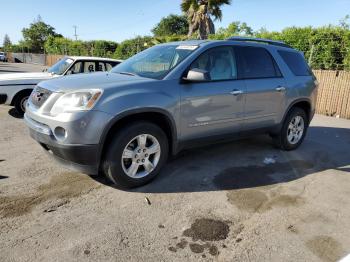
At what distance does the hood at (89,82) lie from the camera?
12.7ft

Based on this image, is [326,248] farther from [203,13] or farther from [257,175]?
[203,13]

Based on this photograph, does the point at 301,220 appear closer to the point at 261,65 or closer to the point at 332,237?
the point at 332,237

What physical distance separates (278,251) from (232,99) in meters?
2.42

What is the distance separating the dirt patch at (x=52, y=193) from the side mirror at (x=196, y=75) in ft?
5.87

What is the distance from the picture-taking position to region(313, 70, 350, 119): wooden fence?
10.8m

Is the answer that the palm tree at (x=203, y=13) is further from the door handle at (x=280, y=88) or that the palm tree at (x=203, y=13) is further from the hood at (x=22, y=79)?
the door handle at (x=280, y=88)

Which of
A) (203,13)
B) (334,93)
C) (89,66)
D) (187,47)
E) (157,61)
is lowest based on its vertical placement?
(334,93)

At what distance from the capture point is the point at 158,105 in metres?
4.12

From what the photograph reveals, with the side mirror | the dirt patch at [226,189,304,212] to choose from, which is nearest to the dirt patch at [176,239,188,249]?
the dirt patch at [226,189,304,212]

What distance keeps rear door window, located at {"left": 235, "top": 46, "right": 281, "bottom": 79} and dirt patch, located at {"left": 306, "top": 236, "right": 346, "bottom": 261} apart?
8.69 feet

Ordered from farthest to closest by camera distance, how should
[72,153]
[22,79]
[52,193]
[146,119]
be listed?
[22,79] < [146,119] < [52,193] < [72,153]

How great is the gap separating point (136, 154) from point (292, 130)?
3478 mm

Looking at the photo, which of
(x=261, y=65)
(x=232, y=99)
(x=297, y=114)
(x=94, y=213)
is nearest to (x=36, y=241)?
(x=94, y=213)

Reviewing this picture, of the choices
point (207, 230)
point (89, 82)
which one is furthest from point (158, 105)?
point (207, 230)
